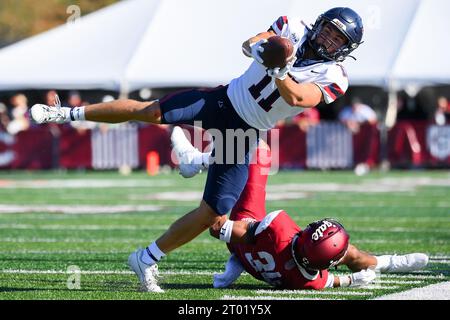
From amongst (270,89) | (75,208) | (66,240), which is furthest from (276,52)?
(75,208)

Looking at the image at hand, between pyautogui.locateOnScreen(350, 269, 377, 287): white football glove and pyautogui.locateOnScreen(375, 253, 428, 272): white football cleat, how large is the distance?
0.73 feet

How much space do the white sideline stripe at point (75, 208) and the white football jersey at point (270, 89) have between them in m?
5.12

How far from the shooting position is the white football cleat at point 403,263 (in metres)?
5.88

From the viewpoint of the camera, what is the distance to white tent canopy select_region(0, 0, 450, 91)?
17.9 meters

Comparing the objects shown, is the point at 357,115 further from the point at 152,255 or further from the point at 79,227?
the point at 152,255

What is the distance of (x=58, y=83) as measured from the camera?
19.0m

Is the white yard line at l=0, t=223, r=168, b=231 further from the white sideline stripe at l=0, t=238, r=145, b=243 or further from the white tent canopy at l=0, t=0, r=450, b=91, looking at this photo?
the white tent canopy at l=0, t=0, r=450, b=91

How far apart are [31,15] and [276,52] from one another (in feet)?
114

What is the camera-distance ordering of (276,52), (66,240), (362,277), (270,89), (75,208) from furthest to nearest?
(75,208) → (66,240) → (362,277) → (270,89) → (276,52)

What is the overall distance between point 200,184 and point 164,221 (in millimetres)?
5173

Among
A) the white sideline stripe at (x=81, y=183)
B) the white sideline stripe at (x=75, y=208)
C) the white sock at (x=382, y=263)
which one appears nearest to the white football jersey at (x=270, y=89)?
the white sock at (x=382, y=263)

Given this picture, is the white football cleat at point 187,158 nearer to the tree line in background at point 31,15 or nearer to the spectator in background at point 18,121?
the spectator in background at point 18,121

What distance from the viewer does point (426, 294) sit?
5234 mm

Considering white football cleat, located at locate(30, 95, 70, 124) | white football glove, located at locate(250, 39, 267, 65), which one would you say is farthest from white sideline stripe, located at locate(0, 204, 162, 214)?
white football glove, located at locate(250, 39, 267, 65)
